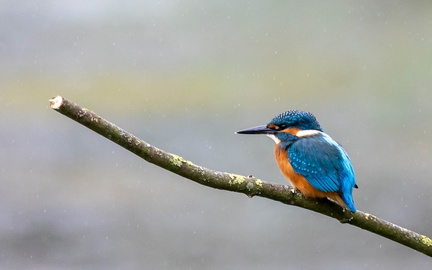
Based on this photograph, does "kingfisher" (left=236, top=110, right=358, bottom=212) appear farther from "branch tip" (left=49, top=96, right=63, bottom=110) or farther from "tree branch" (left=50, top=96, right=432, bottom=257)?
"branch tip" (left=49, top=96, right=63, bottom=110)

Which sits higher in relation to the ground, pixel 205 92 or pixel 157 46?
pixel 157 46

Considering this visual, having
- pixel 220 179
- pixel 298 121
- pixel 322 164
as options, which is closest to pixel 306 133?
pixel 298 121

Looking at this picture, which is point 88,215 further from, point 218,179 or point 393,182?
point 218,179

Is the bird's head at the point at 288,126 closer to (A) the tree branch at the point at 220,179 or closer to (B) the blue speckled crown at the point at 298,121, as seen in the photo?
(B) the blue speckled crown at the point at 298,121

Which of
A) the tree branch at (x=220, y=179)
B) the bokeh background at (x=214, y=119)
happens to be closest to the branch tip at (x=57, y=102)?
the tree branch at (x=220, y=179)

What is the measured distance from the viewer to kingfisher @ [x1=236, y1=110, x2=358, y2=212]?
241 centimetres

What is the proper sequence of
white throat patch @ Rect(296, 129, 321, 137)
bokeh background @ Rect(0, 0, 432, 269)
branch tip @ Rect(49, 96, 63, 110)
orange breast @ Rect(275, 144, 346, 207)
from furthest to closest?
bokeh background @ Rect(0, 0, 432, 269)
white throat patch @ Rect(296, 129, 321, 137)
orange breast @ Rect(275, 144, 346, 207)
branch tip @ Rect(49, 96, 63, 110)

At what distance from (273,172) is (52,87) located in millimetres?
2694

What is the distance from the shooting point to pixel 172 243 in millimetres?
5461

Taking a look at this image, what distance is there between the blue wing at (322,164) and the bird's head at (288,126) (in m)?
0.06

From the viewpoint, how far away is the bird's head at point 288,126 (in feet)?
8.71

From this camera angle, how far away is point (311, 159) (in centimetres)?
252

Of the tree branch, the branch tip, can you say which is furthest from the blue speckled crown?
the branch tip

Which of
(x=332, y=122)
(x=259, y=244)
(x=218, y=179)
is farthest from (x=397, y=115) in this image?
(x=218, y=179)
